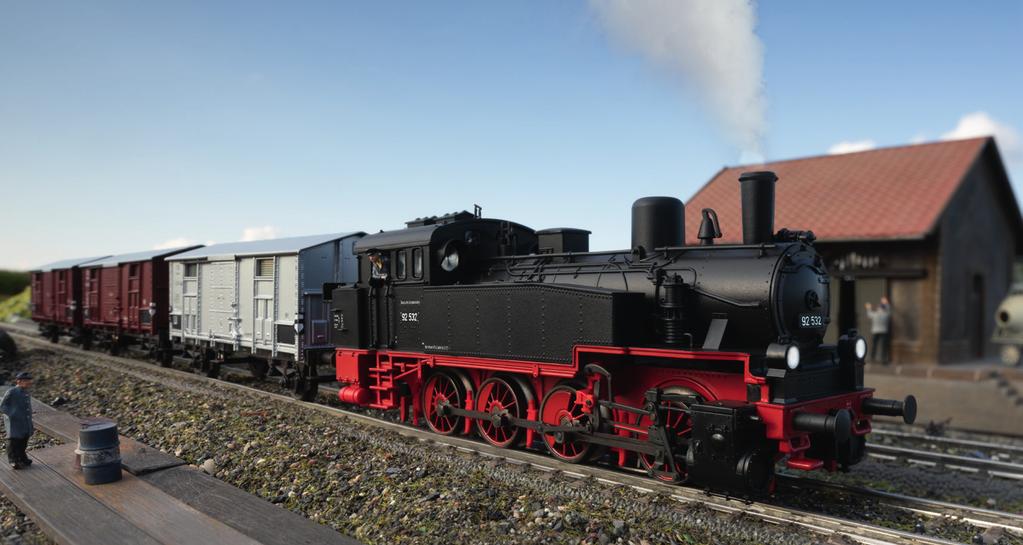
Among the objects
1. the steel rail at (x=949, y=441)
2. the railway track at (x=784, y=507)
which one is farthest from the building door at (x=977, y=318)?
the railway track at (x=784, y=507)

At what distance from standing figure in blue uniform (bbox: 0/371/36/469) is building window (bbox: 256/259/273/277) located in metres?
5.89

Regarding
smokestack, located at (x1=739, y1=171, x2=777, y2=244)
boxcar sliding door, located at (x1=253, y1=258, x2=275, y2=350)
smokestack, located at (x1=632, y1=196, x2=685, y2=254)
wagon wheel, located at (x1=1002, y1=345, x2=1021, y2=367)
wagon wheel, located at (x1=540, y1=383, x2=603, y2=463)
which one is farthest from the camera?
wagon wheel, located at (x1=1002, y1=345, x2=1021, y2=367)

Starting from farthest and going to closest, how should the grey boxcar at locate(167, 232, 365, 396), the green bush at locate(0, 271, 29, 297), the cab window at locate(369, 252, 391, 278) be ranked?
the green bush at locate(0, 271, 29, 297)
the grey boxcar at locate(167, 232, 365, 396)
the cab window at locate(369, 252, 391, 278)

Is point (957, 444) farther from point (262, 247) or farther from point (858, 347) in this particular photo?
point (262, 247)

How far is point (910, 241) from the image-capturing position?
17.0 metres

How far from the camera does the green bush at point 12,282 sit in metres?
44.7

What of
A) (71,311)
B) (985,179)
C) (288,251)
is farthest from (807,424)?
(71,311)

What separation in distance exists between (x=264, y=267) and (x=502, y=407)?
711cm

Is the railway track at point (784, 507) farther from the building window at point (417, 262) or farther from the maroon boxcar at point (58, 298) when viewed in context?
the maroon boxcar at point (58, 298)

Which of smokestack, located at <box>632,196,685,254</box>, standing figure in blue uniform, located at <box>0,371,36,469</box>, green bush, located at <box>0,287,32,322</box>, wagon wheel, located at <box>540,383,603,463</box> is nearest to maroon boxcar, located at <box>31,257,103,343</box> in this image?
green bush, located at <box>0,287,32,322</box>

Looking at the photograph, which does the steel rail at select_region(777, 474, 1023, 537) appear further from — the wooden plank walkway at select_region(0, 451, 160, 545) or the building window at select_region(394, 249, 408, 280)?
the wooden plank walkway at select_region(0, 451, 160, 545)

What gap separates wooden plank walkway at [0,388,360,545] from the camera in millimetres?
5383

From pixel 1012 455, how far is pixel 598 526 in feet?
27.8

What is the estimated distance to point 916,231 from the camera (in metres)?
16.1
